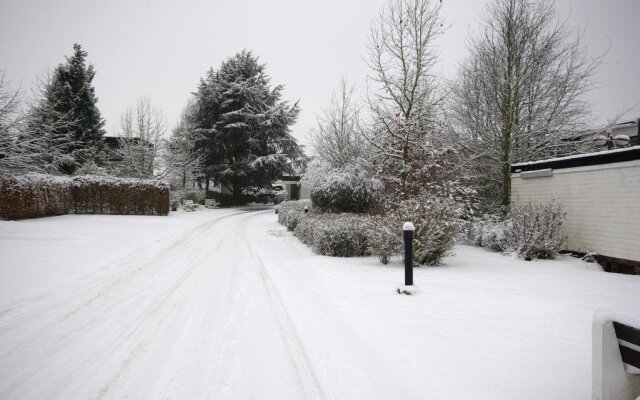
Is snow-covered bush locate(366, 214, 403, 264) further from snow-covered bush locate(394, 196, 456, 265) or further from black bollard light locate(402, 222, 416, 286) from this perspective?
black bollard light locate(402, 222, 416, 286)

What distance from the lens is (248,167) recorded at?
32.9 metres

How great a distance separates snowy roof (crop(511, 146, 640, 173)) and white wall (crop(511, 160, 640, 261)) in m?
0.11

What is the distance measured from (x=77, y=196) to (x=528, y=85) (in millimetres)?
22697

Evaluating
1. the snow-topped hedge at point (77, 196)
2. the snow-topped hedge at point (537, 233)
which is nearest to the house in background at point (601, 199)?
the snow-topped hedge at point (537, 233)

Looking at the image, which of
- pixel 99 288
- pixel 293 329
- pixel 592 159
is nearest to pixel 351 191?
pixel 592 159

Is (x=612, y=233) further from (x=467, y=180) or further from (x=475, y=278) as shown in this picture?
(x=467, y=180)

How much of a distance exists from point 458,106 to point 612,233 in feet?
35.9

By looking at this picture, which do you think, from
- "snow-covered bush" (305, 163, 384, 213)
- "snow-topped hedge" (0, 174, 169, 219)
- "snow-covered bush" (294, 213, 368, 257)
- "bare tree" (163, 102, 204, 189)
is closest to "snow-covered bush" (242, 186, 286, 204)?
"bare tree" (163, 102, 204, 189)

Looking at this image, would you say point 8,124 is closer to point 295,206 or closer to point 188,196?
point 188,196

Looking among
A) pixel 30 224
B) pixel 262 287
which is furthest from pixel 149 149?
pixel 262 287

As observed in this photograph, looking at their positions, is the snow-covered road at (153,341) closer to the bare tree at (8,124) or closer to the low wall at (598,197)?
the low wall at (598,197)

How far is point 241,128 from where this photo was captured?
109ft

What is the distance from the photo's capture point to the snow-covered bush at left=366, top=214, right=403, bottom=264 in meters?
8.07

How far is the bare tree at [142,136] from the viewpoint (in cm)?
2834
